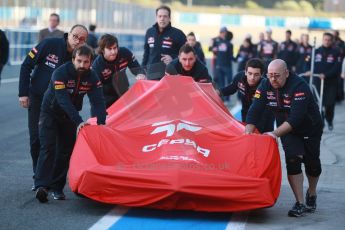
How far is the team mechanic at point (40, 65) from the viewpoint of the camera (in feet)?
31.7

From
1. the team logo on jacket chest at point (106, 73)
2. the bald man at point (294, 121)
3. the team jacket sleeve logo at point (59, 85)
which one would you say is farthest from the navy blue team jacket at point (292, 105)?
the team logo on jacket chest at point (106, 73)

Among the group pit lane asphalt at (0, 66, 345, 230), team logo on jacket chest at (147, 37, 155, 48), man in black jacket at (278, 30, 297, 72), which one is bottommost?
man in black jacket at (278, 30, 297, 72)

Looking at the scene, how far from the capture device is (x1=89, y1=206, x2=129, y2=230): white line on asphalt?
318 inches

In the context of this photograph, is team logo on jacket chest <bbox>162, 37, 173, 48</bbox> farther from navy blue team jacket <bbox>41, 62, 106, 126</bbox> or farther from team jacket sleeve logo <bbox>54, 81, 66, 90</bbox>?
team jacket sleeve logo <bbox>54, 81, 66, 90</bbox>

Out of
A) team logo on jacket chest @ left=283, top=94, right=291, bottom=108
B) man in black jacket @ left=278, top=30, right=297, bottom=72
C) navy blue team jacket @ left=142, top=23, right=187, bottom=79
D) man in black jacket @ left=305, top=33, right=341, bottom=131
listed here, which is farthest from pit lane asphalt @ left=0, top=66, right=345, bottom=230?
man in black jacket @ left=278, top=30, right=297, bottom=72

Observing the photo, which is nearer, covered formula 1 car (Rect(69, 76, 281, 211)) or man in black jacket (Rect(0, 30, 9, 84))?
covered formula 1 car (Rect(69, 76, 281, 211))

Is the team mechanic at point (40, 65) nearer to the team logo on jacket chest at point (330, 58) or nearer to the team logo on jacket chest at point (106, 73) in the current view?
the team logo on jacket chest at point (106, 73)

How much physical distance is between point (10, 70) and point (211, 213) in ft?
67.0

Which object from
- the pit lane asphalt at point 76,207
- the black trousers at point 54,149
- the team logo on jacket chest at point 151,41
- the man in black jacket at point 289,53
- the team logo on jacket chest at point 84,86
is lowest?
the man in black jacket at point 289,53

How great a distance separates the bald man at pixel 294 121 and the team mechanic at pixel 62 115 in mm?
1531

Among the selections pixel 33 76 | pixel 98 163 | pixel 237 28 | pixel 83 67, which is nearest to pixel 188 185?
pixel 98 163

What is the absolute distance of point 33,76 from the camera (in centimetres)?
993

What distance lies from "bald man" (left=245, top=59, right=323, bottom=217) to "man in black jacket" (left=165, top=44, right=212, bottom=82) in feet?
6.22

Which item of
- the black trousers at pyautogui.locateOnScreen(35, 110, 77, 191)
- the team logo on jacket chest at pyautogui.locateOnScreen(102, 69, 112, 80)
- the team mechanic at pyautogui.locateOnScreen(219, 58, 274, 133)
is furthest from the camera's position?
the team logo on jacket chest at pyautogui.locateOnScreen(102, 69, 112, 80)
